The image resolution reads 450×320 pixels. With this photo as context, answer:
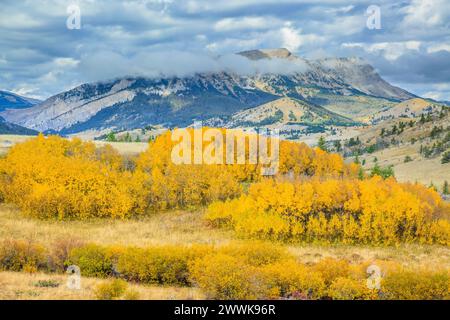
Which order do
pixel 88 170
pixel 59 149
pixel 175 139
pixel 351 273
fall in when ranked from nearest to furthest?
pixel 351 273 → pixel 88 170 → pixel 59 149 → pixel 175 139

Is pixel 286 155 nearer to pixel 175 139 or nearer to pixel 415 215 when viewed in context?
pixel 175 139

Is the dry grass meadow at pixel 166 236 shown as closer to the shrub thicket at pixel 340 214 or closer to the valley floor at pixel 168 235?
the valley floor at pixel 168 235

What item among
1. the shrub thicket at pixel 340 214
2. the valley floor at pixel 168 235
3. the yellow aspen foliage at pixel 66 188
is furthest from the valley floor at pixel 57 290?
the yellow aspen foliage at pixel 66 188

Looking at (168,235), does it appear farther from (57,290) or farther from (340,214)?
(57,290)

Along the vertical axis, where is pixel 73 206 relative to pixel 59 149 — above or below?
below

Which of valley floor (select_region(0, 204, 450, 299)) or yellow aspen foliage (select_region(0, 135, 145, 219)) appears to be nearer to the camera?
valley floor (select_region(0, 204, 450, 299))

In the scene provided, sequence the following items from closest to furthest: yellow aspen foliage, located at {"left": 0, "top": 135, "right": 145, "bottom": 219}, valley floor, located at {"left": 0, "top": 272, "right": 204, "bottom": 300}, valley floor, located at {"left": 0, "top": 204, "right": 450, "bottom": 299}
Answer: valley floor, located at {"left": 0, "top": 272, "right": 204, "bottom": 300} < valley floor, located at {"left": 0, "top": 204, "right": 450, "bottom": 299} < yellow aspen foliage, located at {"left": 0, "top": 135, "right": 145, "bottom": 219}

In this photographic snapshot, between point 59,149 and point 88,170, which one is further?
point 59,149

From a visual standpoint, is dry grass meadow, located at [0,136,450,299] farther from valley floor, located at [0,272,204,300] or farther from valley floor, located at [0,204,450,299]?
valley floor, located at [0,272,204,300]

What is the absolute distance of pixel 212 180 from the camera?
73438 mm

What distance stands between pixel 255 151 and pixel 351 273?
67.5m

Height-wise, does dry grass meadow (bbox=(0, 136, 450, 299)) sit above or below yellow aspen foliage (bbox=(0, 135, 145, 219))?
below

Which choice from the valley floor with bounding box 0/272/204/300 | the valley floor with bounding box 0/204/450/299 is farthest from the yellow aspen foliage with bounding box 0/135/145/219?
the valley floor with bounding box 0/272/204/300
